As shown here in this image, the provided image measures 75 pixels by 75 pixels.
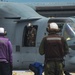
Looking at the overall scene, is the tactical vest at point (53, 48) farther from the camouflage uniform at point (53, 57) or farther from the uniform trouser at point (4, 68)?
the uniform trouser at point (4, 68)

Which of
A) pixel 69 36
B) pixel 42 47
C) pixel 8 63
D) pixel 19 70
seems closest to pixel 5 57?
pixel 8 63

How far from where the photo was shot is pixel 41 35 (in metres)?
14.7

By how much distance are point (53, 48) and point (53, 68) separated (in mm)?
427

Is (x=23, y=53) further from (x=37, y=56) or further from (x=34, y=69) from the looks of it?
(x=34, y=69)

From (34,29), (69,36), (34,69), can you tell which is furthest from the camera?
(34,29)

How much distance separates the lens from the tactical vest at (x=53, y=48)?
30.3 feet

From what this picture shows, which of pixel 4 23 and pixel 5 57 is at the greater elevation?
pixel 4 23

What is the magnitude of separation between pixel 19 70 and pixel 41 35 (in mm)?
1641

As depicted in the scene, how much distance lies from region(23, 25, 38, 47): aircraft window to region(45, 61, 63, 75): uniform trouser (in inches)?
224

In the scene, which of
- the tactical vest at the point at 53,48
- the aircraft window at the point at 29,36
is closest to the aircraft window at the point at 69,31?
the aircraft window at the point at 29,36

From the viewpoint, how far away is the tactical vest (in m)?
9.23

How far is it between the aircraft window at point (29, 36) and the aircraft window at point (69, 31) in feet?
4.13

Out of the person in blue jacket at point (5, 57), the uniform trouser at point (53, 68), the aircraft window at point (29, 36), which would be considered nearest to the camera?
the uniform trouser at point (53, 68)

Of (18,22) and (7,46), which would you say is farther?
(18,22)
